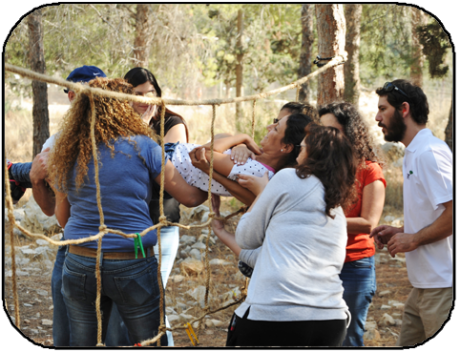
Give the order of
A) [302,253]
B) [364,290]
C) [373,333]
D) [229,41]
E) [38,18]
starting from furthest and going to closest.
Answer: [229,41] → [38,18] → [373,333] → [364,290] → [302,253]

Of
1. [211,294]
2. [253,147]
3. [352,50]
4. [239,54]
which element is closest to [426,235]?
[253,147]

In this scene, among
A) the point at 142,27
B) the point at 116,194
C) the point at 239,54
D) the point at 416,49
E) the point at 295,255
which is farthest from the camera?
the point at 239,54

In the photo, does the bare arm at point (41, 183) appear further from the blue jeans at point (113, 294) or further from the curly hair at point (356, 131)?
the curly hair at point (356, 131)

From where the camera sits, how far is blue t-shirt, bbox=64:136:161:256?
179cm

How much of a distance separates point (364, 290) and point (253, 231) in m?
0.80

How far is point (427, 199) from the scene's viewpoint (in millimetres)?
1910

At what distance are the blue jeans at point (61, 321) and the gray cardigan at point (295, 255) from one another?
3.27 ft

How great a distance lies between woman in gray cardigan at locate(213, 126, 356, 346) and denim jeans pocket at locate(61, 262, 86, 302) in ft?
2.15

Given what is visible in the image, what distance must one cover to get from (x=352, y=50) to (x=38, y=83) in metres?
4.58

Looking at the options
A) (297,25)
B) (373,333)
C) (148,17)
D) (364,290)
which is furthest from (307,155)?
Result: (297,25)

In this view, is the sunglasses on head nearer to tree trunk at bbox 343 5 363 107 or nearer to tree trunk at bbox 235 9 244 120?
tree trunk at bbox 343 5 363 107

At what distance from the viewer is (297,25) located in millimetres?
11867

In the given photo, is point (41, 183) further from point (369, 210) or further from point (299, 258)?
point (369, 210)

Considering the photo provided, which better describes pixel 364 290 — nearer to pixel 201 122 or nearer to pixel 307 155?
pixel 307 155
